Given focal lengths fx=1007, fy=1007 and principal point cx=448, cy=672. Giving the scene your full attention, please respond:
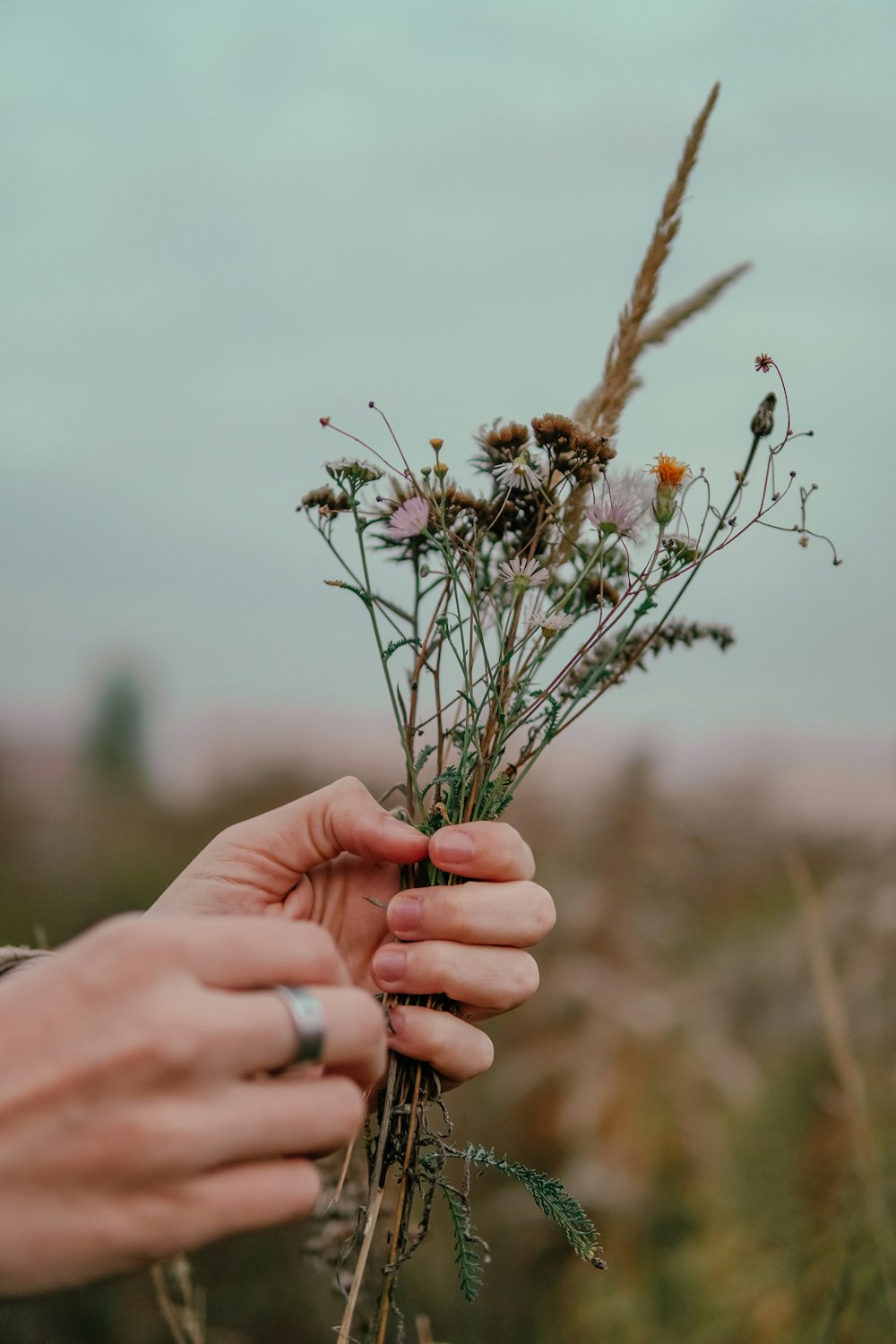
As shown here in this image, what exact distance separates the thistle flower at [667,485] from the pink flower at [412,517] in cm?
21

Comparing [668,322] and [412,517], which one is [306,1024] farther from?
[668,322]

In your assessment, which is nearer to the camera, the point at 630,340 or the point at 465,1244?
the point at 465,1244

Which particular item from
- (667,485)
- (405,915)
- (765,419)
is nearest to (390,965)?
(405,915)

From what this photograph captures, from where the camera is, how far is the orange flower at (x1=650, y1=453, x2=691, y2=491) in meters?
0.88

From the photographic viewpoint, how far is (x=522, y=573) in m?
0.90

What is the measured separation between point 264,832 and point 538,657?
414 millimetres

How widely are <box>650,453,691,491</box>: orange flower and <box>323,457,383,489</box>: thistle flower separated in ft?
0.85

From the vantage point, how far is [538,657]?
94 cm

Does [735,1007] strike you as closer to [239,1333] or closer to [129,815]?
[239,1333]

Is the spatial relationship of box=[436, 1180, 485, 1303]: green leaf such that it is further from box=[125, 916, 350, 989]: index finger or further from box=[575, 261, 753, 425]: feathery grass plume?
box=[575, 261, 753, 425]: feathery grass plume

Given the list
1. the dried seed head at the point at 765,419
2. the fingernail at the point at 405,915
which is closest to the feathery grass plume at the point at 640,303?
the dried seed head at the point at 765,419

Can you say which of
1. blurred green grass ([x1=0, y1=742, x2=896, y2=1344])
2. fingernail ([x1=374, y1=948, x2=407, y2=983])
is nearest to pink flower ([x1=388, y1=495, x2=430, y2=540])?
fingernail ([x1=374, y1=948, x2=407, y2=983])

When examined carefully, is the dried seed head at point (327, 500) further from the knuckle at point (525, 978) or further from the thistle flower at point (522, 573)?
the knuckle at point (525, 978)

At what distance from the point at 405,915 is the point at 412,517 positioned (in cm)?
38
